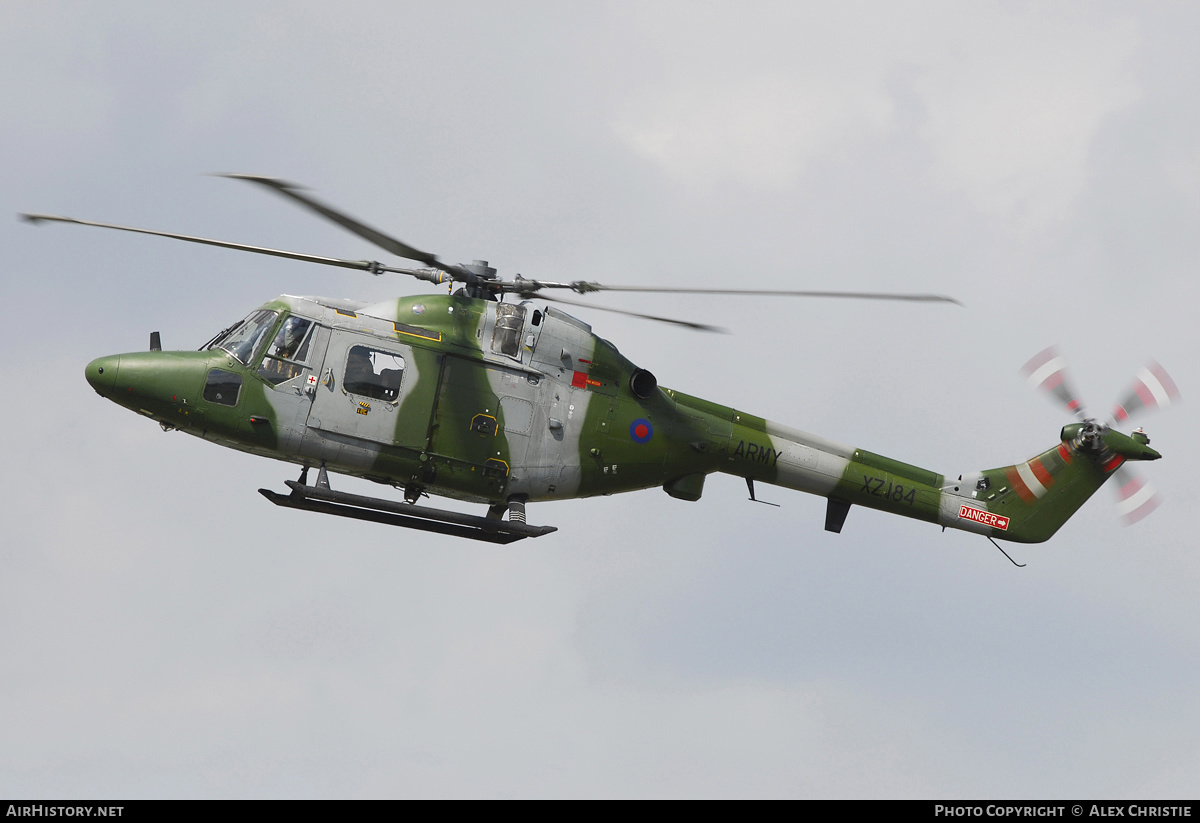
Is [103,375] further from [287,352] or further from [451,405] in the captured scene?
[451,405]

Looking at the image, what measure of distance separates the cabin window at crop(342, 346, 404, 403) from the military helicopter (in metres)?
0.02

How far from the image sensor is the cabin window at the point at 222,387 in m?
23.2

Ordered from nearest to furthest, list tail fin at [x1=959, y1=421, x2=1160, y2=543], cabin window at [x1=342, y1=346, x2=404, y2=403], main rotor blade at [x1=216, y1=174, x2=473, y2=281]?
main rotor blade at [x1=216, y1=174, x2=473, y2=281] < cabin window at [x1=342, y1=346, x2=404, y2=403] < tail fin at [x1=959, y1=421, x2=1160, y2=543]

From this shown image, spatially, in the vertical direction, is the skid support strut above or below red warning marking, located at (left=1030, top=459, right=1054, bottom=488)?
below

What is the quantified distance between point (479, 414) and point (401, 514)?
2.13 meters

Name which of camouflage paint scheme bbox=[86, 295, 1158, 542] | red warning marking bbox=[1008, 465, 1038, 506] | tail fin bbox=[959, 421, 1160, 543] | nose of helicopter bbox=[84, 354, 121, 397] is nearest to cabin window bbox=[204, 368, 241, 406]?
camouflage paint scheme bbox=[86, 295, 1158, 542]

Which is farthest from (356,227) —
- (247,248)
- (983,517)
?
(983,517)

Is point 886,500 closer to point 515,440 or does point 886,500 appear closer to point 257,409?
point 515,440

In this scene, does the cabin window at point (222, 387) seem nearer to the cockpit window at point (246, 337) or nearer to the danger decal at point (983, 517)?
the cockpit window at point (246, 337)

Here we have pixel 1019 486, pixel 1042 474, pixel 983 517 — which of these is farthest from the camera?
pixel 1042 474

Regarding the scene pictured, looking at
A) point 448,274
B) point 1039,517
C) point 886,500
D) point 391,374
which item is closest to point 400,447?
point 391,374

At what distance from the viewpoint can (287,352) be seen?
77.3 feet

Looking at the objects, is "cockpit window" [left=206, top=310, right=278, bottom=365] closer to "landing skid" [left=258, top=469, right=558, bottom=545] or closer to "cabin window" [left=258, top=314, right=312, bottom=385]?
"cabin window" [left=258, top=314, right=312, bottom=385]

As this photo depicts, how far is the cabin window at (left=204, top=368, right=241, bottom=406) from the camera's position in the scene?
23250mm
